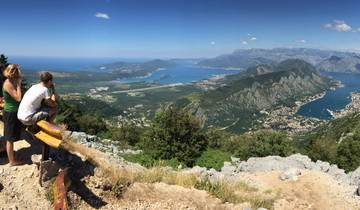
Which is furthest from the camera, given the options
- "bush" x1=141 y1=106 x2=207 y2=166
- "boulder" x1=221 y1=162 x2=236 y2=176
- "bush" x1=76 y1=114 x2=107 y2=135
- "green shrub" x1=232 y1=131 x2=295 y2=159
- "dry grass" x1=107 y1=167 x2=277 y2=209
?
"bush" x1=76 y1=114 x2=107 y2=135

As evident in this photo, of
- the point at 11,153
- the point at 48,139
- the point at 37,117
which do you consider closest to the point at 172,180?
the point at 48,139

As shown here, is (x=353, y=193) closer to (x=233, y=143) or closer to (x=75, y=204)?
(x=75, y=204)

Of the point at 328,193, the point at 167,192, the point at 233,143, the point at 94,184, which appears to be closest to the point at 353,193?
the point at 328,193

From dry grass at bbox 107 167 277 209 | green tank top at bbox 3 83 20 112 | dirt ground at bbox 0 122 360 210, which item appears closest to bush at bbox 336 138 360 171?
dirt ground at bbox 0 122 360 210

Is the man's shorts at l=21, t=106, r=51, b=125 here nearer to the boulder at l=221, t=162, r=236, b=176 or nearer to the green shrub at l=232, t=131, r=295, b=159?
the boulder at l=221, t=162, r=236, b=176

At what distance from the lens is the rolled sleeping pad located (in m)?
8.16

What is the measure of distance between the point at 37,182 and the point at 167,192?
359cm

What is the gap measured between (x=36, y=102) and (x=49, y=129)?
0.77 metres

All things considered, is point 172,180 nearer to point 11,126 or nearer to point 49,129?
point 49,129

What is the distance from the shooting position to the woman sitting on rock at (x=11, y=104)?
870 cm

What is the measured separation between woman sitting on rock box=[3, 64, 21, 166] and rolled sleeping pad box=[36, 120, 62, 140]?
1042 mm

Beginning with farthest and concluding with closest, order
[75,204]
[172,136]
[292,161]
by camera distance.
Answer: [172,136]
[292,161]
[75,204]

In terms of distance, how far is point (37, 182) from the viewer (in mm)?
8484

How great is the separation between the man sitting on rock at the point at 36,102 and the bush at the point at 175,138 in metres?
23.8
